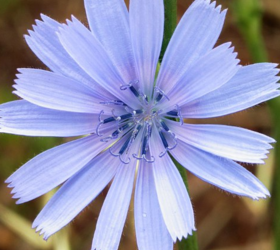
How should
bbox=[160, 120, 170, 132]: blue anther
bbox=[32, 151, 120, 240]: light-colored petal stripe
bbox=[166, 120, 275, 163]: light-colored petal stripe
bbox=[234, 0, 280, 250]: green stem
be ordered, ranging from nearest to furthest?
bbox=[166, 120, 275, 163]: light-colored petal stripe
bbox=[32, 151, 120, 240]: light-colored petal stripe
bbox=[160, 120, 170, 132]: blue anther
bbox=[234, 0, 280, 250]: green stem

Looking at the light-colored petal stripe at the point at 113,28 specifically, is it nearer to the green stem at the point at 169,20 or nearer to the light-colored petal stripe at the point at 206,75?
the green stem at the point at 169,20

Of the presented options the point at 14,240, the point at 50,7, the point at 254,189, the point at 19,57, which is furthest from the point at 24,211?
the point at 254,189

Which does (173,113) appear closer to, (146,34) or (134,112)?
(134,112)

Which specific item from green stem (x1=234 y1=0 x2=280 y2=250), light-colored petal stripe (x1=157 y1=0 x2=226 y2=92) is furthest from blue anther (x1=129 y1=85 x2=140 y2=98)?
A: green stem (x1=234 y1=0 x2=280 y2=250)

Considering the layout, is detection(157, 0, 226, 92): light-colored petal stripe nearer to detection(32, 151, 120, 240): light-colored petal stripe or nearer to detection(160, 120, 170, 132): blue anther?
detection(160, 120, 170, 132): blue anther

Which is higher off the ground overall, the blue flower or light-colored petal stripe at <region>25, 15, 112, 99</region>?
light-colored petal stripe at <region>25, 15, 112, 99</region>

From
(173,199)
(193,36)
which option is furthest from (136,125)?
(193,36)

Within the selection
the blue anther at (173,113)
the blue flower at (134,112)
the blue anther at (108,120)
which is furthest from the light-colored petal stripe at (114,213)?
the blue anther at (173,113)
